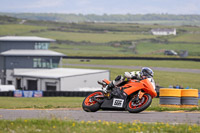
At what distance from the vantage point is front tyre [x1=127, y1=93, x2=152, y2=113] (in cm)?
1262

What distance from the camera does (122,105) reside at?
1306 cm

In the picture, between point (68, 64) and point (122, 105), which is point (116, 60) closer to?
point (68, 64)

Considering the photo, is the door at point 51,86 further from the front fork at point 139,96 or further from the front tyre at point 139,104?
the front fork at point 139,96

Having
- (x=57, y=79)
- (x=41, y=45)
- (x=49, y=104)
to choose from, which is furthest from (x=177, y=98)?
(x=41, y=45)

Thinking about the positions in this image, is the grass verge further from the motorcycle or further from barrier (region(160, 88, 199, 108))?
the motorcycle

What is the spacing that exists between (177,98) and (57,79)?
32.4 metres

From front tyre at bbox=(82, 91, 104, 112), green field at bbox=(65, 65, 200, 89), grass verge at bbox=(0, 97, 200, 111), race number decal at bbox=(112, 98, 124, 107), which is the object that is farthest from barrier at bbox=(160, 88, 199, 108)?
green field at bbox=(65, 65, 200, 89)

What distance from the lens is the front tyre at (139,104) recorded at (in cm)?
1262

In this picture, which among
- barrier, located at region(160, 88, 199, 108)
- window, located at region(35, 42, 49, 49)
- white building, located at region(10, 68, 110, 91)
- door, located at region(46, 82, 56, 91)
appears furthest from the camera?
window, located at region(35, 42, 49, 49)

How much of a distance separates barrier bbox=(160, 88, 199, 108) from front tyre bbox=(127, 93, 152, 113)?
304 inches

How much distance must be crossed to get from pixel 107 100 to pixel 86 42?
124 metres

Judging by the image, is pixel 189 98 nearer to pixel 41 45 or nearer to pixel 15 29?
pixel 41 45

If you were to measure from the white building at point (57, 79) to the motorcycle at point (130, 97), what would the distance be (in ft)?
125

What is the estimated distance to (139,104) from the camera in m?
12.9
